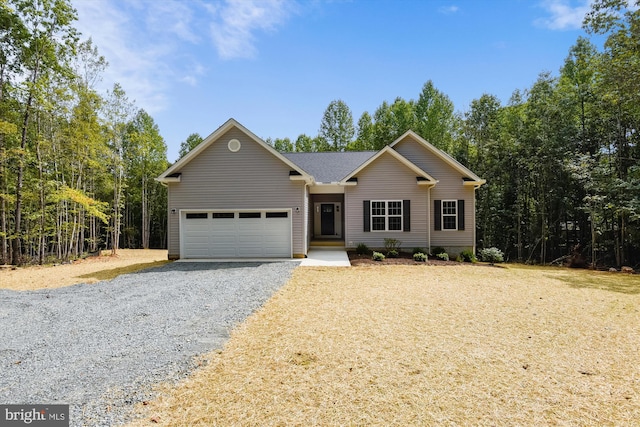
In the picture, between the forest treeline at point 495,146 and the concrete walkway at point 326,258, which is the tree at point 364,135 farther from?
the concrete walkway at point 326,258

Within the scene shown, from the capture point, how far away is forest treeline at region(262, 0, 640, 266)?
45.1ft

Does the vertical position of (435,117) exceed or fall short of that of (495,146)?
it exceeds it

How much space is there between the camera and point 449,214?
15.8m

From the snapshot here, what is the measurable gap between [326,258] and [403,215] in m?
4.39

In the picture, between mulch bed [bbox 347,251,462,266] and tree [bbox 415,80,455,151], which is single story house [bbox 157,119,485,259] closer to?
mulch bed [bbox 347,251,462,266]

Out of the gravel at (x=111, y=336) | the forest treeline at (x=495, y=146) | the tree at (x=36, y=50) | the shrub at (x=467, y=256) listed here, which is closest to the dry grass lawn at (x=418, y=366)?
the gravel at (x=111, y=336)

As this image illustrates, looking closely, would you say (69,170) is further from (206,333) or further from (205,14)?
(206,333)

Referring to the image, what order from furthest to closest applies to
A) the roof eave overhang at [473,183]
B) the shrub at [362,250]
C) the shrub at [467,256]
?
the roof eave overhang at [473,183]
the shrub at [362,250]
the shrub at [467,256]

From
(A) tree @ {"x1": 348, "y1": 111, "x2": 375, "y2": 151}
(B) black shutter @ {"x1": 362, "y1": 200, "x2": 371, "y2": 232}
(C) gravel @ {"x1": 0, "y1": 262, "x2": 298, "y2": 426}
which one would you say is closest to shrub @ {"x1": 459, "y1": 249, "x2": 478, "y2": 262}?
(B) black shutter @ {"x1": 362, "y1": 200, "x2": 371, "y2": 232}

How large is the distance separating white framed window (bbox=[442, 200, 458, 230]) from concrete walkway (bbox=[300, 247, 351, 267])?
518 cm

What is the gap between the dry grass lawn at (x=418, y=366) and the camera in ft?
10.2

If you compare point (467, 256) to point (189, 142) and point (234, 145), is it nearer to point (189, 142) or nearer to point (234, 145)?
point (234, 145)

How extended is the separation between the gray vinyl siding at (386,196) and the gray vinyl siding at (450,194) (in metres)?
1.00

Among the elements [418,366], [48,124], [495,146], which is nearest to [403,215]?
[495,146]
